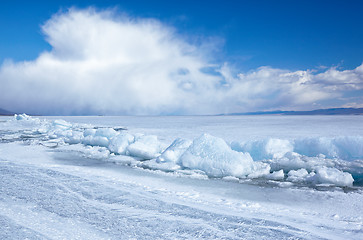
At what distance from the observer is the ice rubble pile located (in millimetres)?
5223

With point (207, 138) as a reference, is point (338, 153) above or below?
below

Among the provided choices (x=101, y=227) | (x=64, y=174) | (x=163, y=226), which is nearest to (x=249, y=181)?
(x=163, y=226)

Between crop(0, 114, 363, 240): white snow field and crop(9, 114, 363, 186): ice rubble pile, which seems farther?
crop(9, 114, 363, 186): ice rubble pile

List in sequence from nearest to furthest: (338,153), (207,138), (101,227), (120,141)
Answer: (101,227) → (207,138) → (338,153) → (120,141)

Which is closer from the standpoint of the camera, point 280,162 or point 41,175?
point 41,175

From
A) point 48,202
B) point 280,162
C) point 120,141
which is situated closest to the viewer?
point 48,202

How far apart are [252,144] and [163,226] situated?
18.3 feet

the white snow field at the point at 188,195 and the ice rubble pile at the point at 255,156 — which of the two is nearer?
the white snow field at the point at 188,195

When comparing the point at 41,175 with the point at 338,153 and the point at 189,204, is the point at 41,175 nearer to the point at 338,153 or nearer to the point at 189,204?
the point at 189,204

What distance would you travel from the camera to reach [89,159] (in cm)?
731

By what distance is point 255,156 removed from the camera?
741 cm

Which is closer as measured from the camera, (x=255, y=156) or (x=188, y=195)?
(x=188, y=195)

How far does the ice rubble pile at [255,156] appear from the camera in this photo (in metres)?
5.22

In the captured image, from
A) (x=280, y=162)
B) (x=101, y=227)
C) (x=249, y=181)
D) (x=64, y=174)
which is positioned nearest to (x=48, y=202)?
(x=101, y=227)
